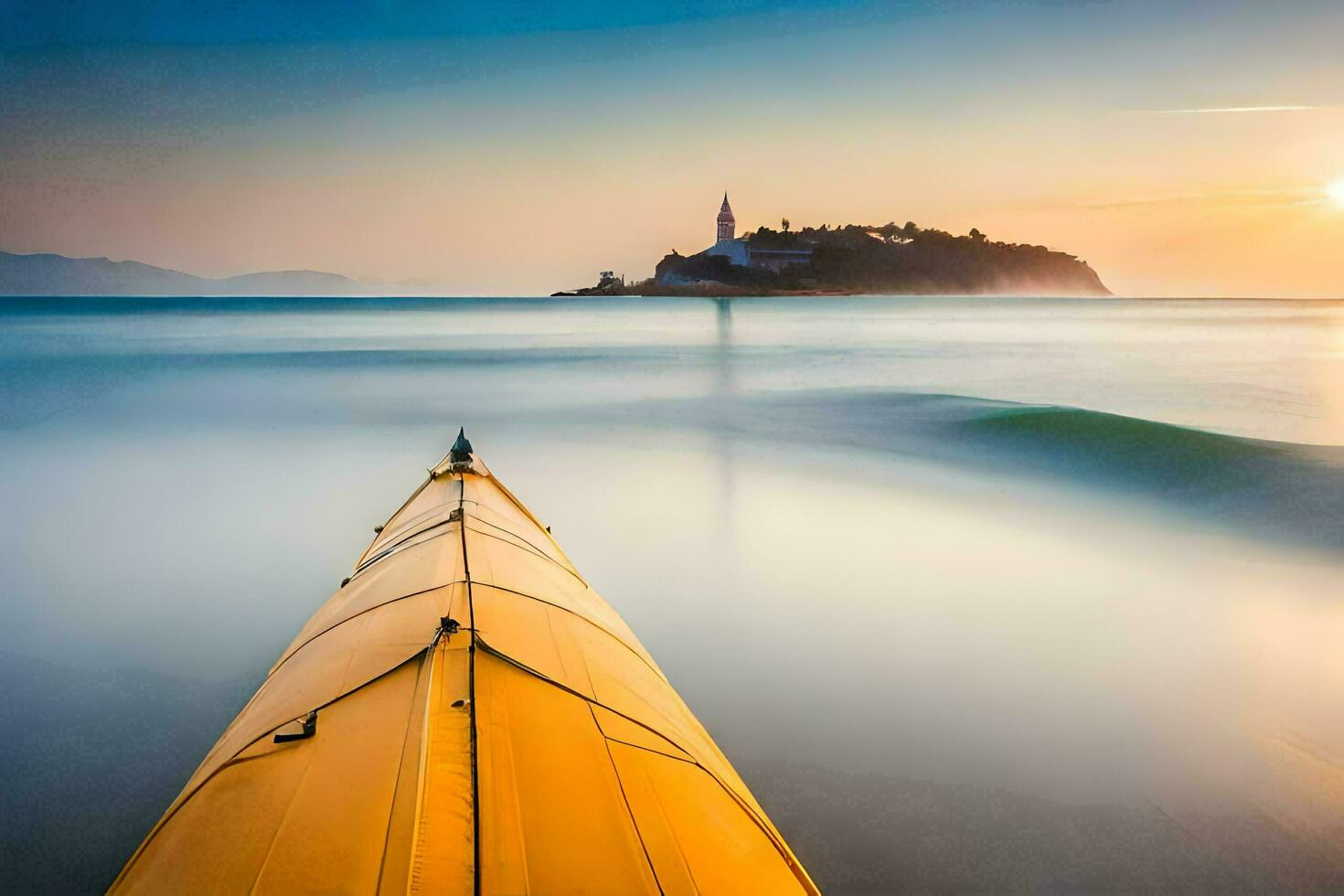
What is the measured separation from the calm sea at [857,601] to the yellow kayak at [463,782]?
1.42 meters

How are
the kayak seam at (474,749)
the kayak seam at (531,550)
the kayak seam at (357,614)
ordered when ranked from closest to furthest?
1. the kayak seam at (474,749)
2. the kayak seam at (357,614)
3. the kayak seam at (531,550)

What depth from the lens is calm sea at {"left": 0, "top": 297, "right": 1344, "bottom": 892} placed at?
395cm

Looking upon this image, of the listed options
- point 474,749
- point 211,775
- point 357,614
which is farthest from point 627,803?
point 357,614

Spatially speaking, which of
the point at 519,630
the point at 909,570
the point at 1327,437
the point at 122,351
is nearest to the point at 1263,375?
the point at 1327,437

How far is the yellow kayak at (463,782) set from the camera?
6.61ft

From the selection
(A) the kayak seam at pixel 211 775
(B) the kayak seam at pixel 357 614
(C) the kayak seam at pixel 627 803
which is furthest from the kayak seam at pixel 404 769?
(B) the kayak seam at pixel 357 614

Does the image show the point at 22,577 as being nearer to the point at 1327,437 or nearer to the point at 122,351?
the point at 1327,437

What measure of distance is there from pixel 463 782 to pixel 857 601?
5.11 meters

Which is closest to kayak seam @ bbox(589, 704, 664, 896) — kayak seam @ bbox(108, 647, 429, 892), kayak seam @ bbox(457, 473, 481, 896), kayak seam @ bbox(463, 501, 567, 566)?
kayak seam @ bbox(457, 473, 481, 896)

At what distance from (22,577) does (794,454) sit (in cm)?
1021

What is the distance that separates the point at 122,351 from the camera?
111 ft

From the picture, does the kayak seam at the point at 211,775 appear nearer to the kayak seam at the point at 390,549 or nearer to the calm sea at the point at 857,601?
the calm sea at the point at 857,601

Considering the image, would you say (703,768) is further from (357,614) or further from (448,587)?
(357,614)

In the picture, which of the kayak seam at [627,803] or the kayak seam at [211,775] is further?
the kayak seam at [211,775]
